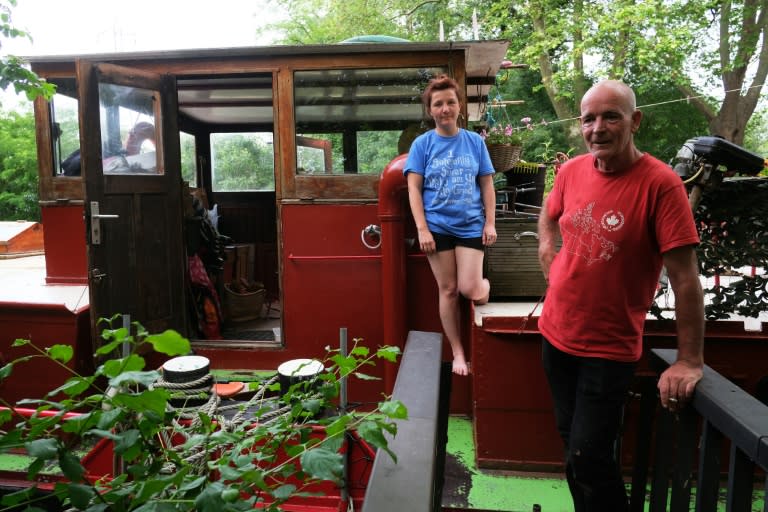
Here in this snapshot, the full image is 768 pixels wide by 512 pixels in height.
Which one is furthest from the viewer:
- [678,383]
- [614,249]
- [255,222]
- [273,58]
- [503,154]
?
[255,222]

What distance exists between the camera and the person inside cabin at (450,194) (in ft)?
11.5

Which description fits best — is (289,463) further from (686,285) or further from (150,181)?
(150,181)

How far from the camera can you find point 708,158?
283cm

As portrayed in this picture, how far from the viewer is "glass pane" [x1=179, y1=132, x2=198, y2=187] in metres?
6.98

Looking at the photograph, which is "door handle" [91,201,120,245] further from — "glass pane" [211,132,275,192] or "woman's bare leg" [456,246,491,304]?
"glass pane" [211,132,275,192]

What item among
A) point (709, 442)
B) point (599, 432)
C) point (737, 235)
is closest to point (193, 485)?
point (709, 442)

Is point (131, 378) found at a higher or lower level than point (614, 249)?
lower

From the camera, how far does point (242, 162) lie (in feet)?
25.2

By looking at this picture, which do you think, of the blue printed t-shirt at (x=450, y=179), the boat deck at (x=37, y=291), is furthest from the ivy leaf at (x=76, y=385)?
the boat deck at (x=37, y=291)

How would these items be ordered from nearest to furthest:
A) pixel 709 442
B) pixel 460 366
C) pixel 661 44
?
1. pixel 709 442
2. pixel 460 366
3. pixel 661 44

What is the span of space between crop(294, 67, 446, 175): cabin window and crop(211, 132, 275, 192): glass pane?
296 cm

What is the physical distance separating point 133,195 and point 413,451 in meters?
3.89

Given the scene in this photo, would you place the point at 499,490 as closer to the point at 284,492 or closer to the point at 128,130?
the point at 284,492

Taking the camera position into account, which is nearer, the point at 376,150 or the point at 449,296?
the point at 449,296
